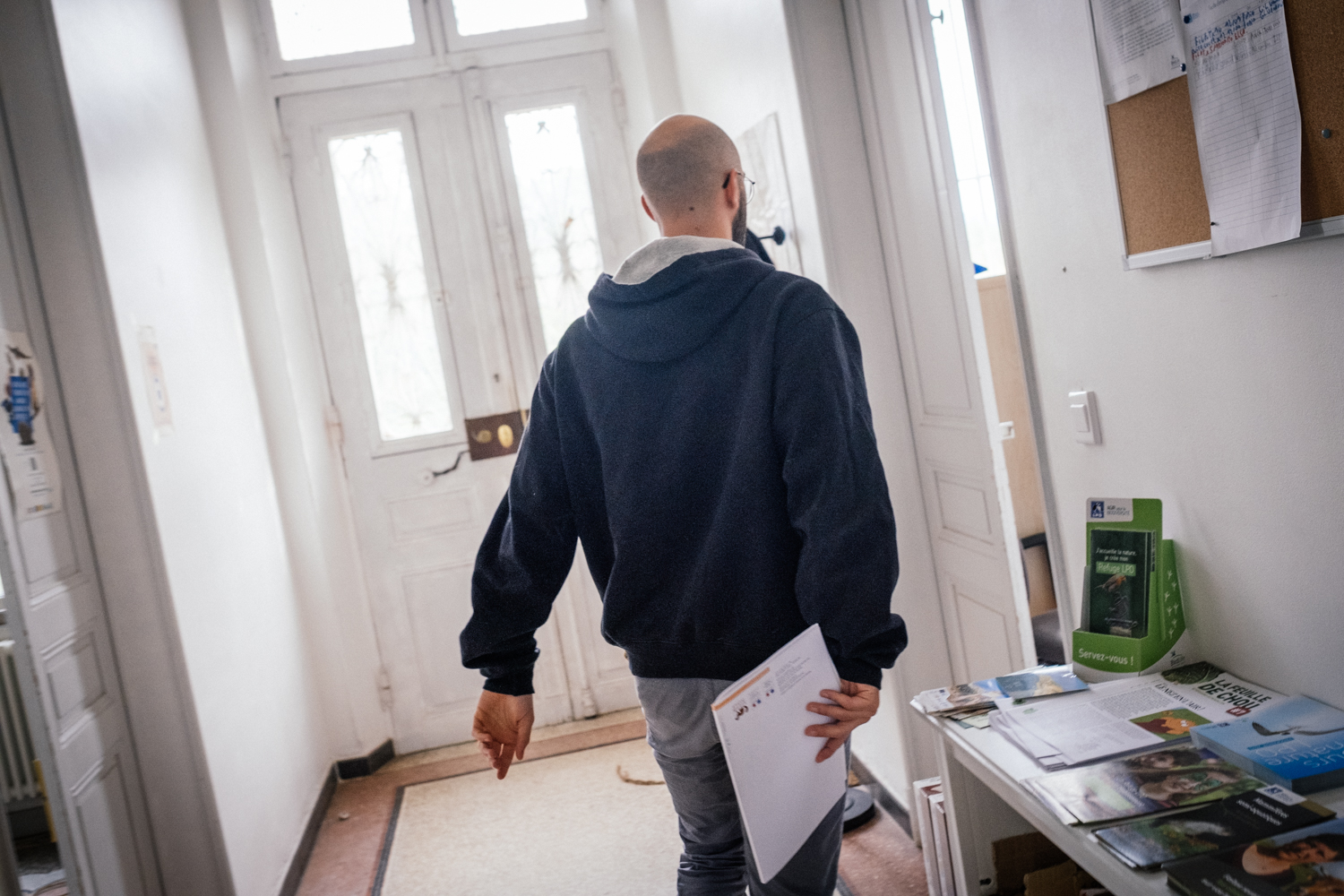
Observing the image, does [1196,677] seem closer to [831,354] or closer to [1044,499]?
[1044,499]

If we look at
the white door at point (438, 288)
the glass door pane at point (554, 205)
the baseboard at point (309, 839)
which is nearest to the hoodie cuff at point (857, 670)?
the baseboard at point (309, 839)

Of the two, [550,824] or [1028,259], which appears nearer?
[1028,259]

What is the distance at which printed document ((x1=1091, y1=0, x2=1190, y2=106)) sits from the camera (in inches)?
52.5

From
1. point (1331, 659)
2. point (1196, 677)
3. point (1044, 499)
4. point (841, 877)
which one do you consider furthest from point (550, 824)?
point (1331, 659)

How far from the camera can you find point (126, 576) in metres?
2.27

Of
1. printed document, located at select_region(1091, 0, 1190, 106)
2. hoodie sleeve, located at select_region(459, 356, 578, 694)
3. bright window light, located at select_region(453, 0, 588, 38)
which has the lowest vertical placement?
hoodie sleeve, located at select_region(459, 356, 578, 694)

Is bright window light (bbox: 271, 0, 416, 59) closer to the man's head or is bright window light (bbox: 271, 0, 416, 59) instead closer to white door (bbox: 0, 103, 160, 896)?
white door (bbox: 0, 103, 160, 896)

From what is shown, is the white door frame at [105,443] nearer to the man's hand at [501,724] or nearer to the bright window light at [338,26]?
the man's hand at [501,724]

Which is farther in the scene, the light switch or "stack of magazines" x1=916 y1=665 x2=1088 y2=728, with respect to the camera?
the light switch

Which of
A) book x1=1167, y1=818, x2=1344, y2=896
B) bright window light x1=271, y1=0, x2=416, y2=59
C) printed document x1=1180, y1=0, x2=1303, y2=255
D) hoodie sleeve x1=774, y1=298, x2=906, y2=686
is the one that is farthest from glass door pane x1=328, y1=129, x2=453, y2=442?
book x1=1167, y1=818, x2=1344, y2=896

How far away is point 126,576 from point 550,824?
1476 millimetres

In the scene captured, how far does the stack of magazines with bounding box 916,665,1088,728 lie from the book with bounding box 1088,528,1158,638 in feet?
0.34

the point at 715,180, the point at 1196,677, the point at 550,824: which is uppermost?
the point at 715,180

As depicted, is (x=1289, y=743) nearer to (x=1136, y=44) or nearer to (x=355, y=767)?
(x=1136, y=44)
